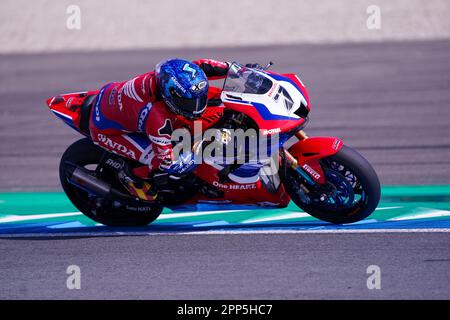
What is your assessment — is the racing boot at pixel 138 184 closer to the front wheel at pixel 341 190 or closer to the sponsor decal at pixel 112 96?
the sponsor decal at pixel 112 96

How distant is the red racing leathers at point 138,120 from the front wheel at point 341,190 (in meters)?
1.00

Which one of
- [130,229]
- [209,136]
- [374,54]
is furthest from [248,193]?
[374,54]

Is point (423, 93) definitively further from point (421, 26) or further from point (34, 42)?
point (34, 42)

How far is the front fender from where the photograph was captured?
23.7ft

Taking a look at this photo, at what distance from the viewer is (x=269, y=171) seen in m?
7.44

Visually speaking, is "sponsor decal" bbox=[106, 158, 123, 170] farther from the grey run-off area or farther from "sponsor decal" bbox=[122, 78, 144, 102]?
the grey run-off area

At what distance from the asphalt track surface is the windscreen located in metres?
1.14

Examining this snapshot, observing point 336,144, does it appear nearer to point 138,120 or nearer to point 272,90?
point 272,90

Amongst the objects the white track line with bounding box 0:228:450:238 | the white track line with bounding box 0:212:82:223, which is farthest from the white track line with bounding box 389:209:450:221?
the white track line with bounding box 0:212:82:223

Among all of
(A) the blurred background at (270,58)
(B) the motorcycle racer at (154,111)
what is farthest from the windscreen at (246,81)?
(A) the blurred background at (270,58)

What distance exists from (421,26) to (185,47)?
13.1 feet

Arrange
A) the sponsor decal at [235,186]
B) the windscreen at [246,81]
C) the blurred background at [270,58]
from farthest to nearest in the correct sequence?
the blurred background at [270,58] < the sponsor decal at [235,186] < the windscreen at [246,81]

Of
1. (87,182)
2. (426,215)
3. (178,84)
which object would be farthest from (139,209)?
(426,215)

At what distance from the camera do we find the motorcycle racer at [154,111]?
281 inches
